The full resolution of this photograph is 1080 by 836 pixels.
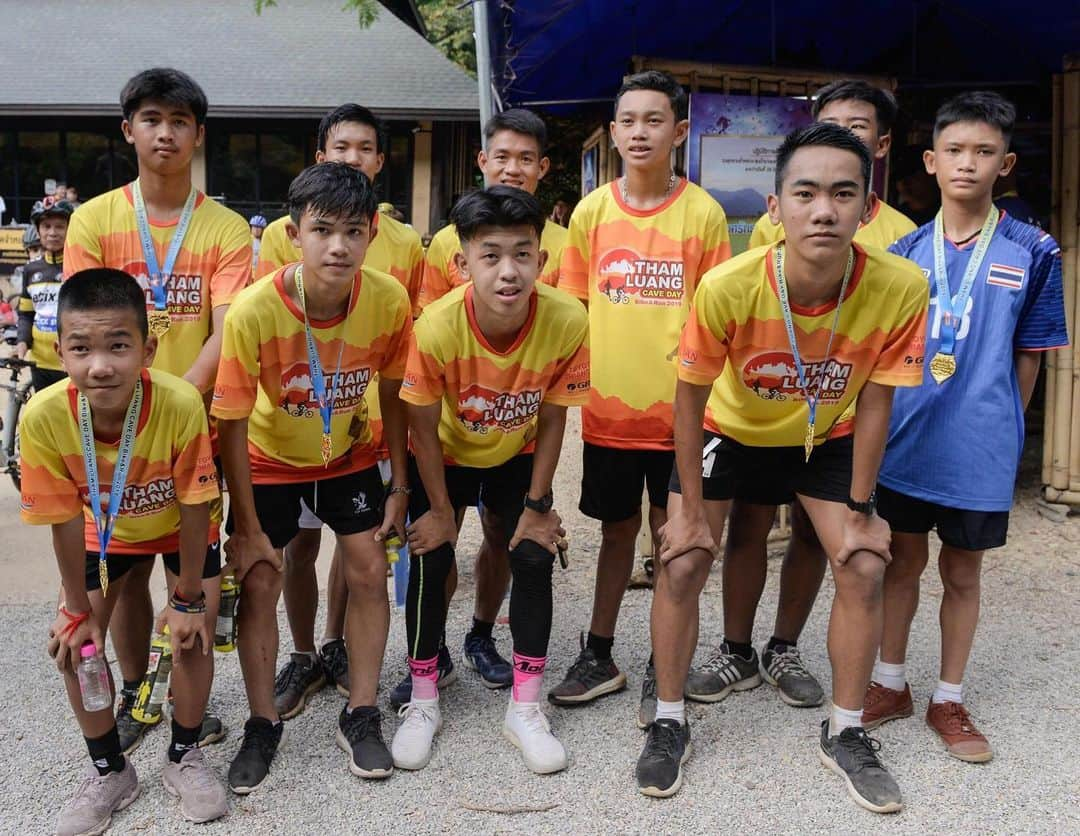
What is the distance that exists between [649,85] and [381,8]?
14.6m

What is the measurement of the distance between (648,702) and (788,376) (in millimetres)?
1256

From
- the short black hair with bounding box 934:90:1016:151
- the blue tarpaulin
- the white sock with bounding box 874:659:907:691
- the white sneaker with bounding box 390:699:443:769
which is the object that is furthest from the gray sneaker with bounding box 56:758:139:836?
the blue tarpaulin

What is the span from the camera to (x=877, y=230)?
12.3 ft

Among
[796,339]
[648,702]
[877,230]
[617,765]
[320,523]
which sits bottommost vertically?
[617,765]

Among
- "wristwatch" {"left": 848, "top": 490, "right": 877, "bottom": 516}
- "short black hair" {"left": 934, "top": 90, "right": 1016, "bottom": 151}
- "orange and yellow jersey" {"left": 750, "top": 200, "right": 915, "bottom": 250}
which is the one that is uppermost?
"short black hair" {"left": 934, "top": 90, "right": 1016, "bottom": 151}

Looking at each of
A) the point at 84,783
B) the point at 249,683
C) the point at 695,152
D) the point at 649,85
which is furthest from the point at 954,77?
the point at 84,783

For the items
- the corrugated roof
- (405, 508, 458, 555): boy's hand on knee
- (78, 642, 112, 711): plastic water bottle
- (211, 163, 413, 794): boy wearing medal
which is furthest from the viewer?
the corrugated roof

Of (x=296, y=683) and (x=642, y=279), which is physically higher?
(x=642, y=279)

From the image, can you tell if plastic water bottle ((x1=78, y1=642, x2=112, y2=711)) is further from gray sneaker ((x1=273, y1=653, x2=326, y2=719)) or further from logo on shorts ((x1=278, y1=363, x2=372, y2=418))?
logo on shorts ((x1=278, y1=363, x2=372, y2=418))

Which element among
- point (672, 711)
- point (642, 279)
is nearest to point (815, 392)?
point (642, 279)

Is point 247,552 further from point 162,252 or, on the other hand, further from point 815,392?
point 815,392

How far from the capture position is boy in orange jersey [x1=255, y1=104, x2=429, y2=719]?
3.63 meters

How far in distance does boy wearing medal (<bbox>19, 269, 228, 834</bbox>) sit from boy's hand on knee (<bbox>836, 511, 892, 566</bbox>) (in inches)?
77.6

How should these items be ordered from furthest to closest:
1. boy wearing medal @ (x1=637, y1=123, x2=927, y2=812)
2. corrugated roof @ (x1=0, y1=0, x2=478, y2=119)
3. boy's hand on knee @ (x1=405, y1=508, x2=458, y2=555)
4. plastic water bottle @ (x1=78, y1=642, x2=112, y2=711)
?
corrugated roof @ (x1=0, y1=0, x2=478, y2=119)
boy's hand on knee @ (x1=405, y1=508, x2=458, y2=555)
boy wearing medal @ (x1=637, y1=123, x2=927, y2=812)
plastic water bottle @ (x1=78, y1=642, x2=112, y2=711)
